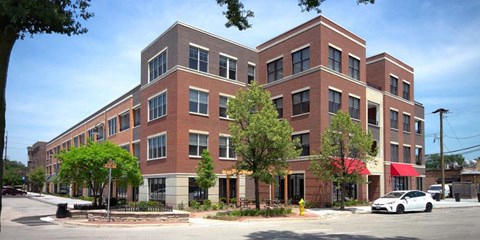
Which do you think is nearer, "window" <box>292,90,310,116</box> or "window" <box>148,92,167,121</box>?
"window" <box>292,90,310,116</box>

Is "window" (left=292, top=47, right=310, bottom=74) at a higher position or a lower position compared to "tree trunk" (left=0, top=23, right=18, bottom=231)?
higher

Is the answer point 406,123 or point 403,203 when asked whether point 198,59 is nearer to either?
point 403,203

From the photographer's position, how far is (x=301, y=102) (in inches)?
1430

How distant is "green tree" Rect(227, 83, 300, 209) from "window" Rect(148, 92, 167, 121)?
11.4 metres

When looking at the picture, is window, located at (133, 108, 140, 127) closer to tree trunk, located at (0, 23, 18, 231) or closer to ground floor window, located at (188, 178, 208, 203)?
ground floor window, located at (188, 178, 208, 203)

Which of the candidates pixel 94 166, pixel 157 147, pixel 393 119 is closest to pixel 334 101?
pixel 393 119

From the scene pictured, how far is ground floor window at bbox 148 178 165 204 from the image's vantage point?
35.6 meters

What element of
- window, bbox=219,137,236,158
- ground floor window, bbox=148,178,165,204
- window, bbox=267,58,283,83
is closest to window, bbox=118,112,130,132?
ground floor window, bbox=148,178,165,204

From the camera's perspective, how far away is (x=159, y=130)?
3691 centimetres

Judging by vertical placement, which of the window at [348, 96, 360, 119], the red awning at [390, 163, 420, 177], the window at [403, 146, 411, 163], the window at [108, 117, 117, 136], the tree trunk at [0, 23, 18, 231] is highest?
the window at [348, 96, 360, 119]

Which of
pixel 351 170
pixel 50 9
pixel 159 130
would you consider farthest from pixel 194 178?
pixel 50 9

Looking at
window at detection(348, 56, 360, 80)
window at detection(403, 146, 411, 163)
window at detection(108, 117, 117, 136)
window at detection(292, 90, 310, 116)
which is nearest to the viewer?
window at detection(292, 90, 310, 116)

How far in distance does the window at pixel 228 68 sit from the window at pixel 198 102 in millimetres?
3056

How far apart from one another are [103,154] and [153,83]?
1297 centimetres
